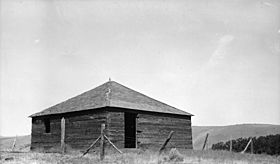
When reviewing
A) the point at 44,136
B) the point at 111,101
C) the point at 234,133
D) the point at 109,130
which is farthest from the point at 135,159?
the point at 234,133

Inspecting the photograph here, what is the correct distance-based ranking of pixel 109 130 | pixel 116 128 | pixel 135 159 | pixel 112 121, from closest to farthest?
pixel 135 159 → pixel 109 130 → pixel 112 121 → pixel 116 128

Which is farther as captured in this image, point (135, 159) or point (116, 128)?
point (116, 128)

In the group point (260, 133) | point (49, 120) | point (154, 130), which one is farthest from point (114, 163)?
point (260, 133)

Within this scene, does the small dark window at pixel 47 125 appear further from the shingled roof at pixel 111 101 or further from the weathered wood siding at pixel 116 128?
the weathered wood siding at pixel 116 128

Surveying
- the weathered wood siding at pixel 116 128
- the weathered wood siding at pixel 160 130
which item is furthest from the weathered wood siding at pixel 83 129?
the weathered wood siding at pixel 160 130

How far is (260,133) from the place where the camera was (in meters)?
73.9

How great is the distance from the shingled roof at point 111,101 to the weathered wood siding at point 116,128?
71cm

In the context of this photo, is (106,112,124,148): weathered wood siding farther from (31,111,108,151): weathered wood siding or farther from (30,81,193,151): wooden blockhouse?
(31,111,108,151): weathered wood siding

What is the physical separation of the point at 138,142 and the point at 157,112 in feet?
9.64

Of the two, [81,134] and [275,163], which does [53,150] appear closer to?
[81,134]

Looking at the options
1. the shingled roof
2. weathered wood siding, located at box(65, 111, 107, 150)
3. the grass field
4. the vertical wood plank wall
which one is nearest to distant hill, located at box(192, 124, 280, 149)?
the vertical wood plank wall

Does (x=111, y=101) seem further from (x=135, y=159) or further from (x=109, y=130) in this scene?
(x=135, y=159)

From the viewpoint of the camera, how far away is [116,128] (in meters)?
25.9

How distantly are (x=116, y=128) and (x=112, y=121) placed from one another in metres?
0.62
